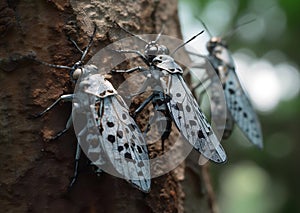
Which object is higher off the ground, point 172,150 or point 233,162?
point 172,150

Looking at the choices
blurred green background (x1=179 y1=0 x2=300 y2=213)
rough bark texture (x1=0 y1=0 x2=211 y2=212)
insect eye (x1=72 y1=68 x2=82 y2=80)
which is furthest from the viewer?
blurred green background (x1=179 y1=0 x2=300 y2=213)

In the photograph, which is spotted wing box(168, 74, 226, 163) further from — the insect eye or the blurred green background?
the blurred green background

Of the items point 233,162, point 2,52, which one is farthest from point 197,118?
point 233,162

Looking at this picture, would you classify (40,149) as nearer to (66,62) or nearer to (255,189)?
(66,62)

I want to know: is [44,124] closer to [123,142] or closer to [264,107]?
[123,142]

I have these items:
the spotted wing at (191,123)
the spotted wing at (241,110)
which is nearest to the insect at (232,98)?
the spotted wing at (241,110)

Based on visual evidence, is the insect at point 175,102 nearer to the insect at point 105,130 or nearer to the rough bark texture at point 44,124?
the insect at point 105,130

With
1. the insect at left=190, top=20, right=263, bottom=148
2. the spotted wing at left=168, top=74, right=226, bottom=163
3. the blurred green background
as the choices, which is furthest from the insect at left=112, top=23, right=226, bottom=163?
the blurred green background

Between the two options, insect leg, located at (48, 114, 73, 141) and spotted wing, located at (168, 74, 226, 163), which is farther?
spotted wing, located at (168, 74, 226, 163)
